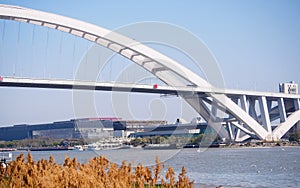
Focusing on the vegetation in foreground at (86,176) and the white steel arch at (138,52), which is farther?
the white steel arch at (138,52)

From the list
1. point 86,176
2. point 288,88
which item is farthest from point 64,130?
point 86,176

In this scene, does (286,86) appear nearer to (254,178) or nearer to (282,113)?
(282,113)

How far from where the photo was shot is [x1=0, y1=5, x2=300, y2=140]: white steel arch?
1196 inches

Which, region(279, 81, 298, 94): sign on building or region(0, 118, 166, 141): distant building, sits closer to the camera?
region(0, 118, 166, 141): distant building

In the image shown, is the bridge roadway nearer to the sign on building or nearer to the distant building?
the distant building

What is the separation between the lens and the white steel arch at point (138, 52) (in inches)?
1196

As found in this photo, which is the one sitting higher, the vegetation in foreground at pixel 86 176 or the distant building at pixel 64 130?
the distant building at pixel 64 130

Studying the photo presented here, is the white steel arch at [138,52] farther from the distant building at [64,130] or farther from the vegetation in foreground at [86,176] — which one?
the vegetation in foreground at [86,176]

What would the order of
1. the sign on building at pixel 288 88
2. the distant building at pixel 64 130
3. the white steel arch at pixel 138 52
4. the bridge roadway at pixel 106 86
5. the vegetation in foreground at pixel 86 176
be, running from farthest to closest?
1. the sign on building at pixel 288 88
2. the distant building at pixel 64 130
3. the bridge roadway at pixel 106 86
4. the white steel arch at pixel 138 52
5. the vegetation in foreground at pixel 86 176

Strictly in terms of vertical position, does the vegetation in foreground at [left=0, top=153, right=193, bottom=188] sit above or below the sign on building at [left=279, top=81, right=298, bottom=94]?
below

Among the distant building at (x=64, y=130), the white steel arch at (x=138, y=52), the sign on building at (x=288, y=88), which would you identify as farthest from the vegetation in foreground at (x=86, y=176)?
the sign on building at (x=288, y=88)

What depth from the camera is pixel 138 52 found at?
3488cm

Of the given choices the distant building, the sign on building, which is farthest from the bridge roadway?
the sign on building

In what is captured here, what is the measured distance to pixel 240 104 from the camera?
47.0 m
